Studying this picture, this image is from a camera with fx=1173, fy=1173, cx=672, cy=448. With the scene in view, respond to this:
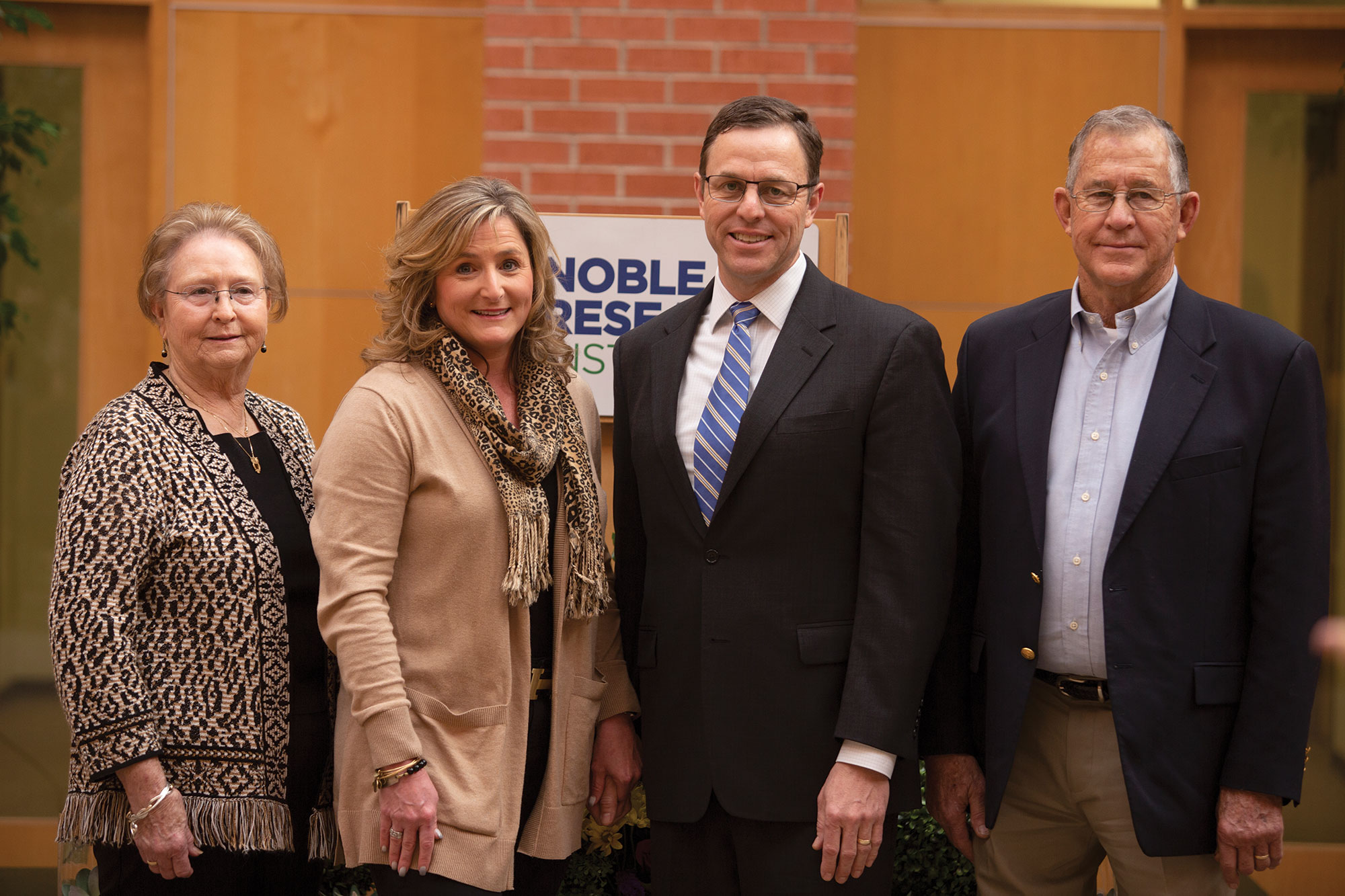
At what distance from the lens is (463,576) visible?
2160 millimetres

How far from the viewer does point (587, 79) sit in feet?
13.0

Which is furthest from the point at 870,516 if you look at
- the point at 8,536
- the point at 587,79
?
the point at 8,536

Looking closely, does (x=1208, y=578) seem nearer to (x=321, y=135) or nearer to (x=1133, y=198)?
(x=1133, y=198)

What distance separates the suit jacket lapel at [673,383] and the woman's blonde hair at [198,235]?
853 millimetres

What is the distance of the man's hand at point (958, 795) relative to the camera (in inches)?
94.8

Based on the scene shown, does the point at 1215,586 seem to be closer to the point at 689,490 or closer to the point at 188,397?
A: the point at 689,490

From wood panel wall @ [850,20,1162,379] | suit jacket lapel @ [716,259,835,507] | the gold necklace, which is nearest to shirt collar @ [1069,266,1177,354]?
suit jacket lapel @ [716,259,835,507]

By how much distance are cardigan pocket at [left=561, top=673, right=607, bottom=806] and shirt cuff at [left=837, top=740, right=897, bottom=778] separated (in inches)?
20.2

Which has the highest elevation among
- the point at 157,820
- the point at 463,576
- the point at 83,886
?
the point at 463,576

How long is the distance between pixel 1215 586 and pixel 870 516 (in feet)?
2.16

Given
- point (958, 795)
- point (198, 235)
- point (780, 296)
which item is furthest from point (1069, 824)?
point (198, 235)

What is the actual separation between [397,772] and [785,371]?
1.02 meters

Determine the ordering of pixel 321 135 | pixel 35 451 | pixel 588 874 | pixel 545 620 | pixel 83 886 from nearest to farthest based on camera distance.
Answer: pixel 545 620
pixel 588 874
pixel 83 886
pixel 321 135
pixel 35 451

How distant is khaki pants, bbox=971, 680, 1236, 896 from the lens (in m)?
2.25
